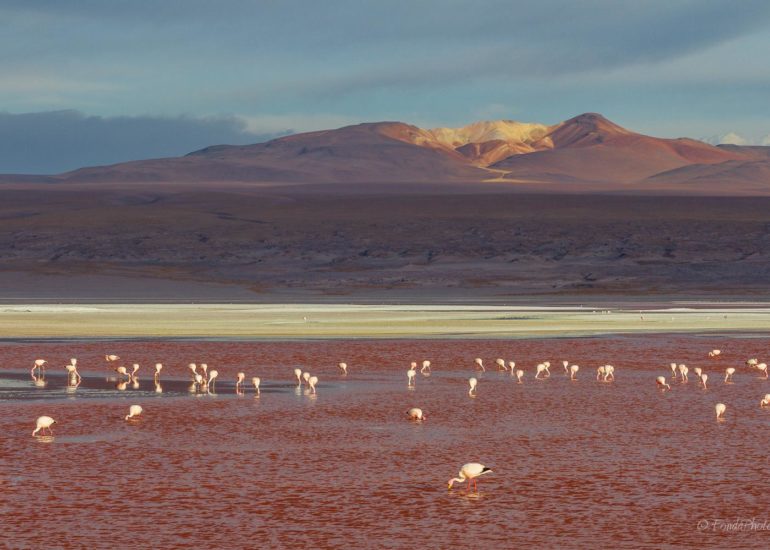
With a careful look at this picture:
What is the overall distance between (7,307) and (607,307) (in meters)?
27.5

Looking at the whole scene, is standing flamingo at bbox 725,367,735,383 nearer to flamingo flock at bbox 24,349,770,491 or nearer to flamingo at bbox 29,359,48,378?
flamingo flock at bbox 24,349,770,491

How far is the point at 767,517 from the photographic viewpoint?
1398 cm

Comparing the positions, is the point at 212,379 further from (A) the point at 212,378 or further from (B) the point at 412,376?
(B) the point at 412,376

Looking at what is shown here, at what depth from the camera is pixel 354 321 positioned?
1923 inches

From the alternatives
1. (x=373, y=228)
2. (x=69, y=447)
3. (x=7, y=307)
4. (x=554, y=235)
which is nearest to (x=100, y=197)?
(x=373, y=228)

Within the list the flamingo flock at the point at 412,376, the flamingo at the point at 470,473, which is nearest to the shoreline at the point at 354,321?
the flamingo flock at the point at 412,376

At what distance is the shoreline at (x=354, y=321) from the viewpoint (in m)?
41.8

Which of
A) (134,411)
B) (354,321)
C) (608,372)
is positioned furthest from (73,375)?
(354,321)

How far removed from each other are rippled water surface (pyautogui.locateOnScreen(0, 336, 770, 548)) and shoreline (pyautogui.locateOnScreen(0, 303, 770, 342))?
11.7 metres

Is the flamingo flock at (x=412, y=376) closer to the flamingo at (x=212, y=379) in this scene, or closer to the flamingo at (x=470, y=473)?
the flamingo at (x=212, y=379)

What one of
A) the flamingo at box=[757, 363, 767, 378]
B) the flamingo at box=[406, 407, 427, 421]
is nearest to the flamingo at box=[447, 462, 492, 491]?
the flamingo at box=[406, 407, 427, 421]

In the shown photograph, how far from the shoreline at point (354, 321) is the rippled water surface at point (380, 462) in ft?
38.4

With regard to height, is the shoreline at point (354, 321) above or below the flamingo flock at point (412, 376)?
below

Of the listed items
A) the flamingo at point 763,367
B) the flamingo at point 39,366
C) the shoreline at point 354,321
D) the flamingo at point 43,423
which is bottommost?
the shoreline at point 354,321
